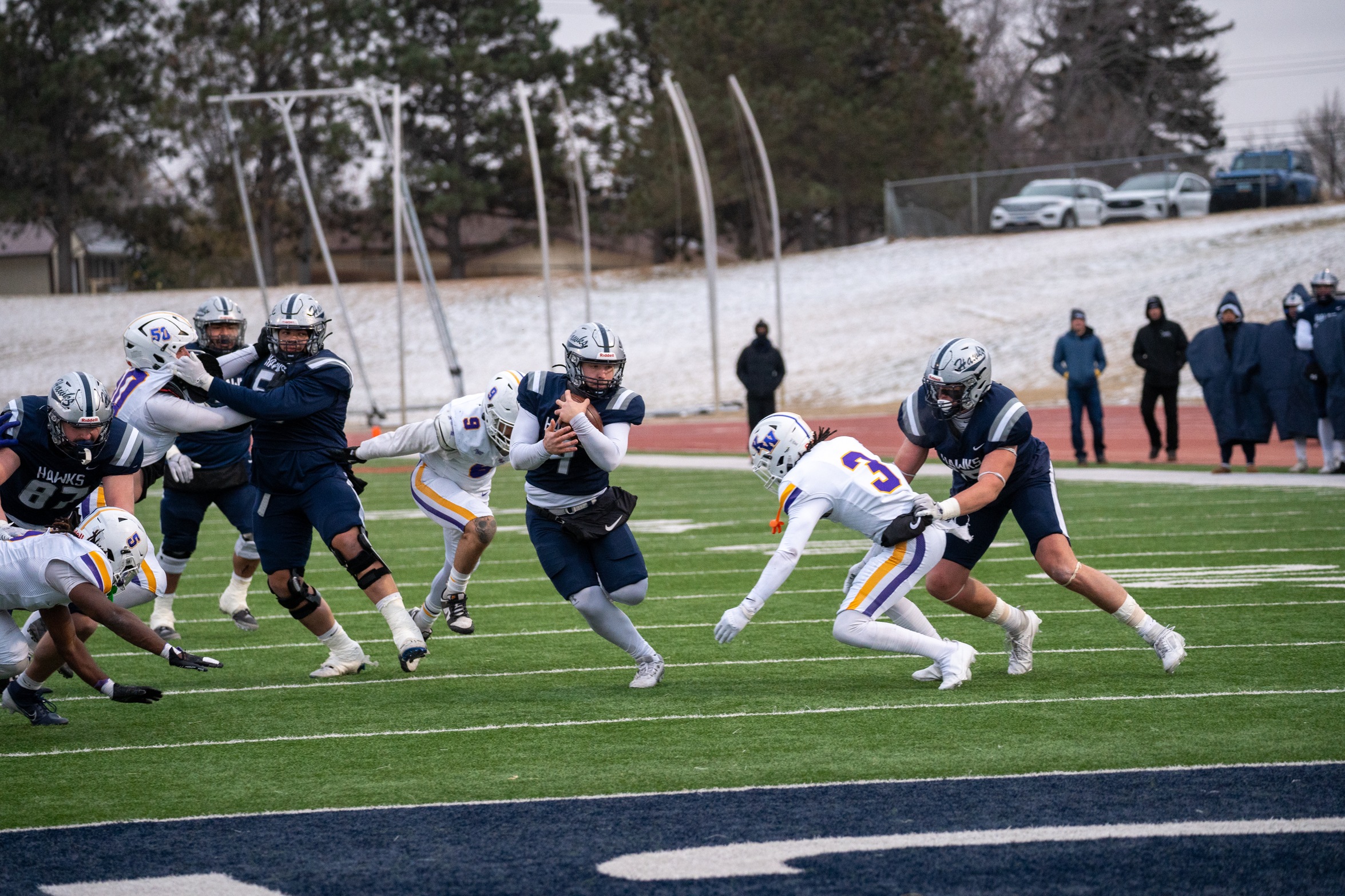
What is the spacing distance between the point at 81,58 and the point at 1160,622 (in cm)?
4935

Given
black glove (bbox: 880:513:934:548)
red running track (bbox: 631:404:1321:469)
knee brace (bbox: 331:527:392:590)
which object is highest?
black glove (bbox: 880:513:934:548)

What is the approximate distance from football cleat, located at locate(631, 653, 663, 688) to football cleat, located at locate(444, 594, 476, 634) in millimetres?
1897

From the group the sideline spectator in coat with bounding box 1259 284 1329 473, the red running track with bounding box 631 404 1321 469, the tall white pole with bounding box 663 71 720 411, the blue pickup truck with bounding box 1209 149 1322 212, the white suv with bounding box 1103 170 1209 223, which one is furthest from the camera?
the white suv with bounding box 1103 170 1209 223

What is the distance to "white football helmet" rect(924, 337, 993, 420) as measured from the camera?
6.84 m

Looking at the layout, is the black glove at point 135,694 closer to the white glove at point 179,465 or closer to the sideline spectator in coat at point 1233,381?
the white glove at point 179,465

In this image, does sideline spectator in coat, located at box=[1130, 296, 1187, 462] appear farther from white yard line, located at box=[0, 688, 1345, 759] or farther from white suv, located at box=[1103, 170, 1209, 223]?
white suv, located at box=[1103, 170, 1209, 223]

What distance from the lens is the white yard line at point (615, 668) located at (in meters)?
7.47

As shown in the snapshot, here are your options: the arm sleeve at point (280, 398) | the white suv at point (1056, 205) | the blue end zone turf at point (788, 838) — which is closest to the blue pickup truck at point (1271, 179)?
the white suv at point (1056, 205)

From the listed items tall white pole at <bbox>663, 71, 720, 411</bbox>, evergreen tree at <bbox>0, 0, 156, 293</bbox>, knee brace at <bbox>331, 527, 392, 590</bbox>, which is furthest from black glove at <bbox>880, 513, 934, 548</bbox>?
evergreen tree at <bbox>0, 0, 156, 293</bbox>

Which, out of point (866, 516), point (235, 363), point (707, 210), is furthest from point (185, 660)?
point (707, 210)

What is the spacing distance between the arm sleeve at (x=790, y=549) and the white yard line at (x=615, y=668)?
1.22 m

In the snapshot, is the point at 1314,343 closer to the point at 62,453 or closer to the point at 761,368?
the point at 761,368

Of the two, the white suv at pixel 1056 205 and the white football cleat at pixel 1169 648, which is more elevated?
the white suv at pixel 1056 205

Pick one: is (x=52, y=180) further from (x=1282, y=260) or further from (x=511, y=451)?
(x=511, y=451)
